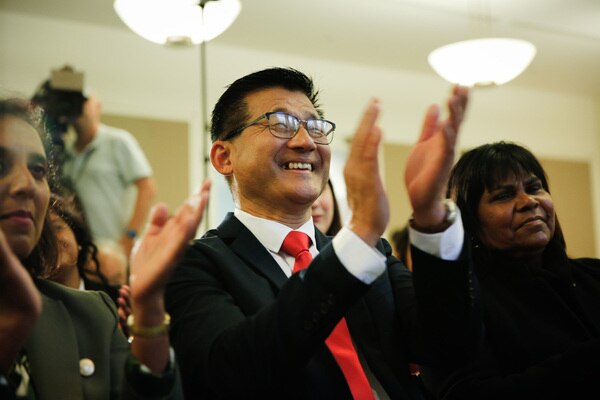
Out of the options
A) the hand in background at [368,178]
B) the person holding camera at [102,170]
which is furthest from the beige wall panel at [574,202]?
the hand in background at [368,178]

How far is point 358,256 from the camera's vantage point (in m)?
1.15

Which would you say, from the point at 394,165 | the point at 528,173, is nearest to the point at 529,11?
the point at 394,165

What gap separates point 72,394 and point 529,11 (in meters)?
4.59

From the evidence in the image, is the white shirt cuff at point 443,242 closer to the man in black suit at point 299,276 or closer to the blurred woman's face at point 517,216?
the man in black suit at point 299,276

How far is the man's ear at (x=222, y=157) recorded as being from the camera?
168cm

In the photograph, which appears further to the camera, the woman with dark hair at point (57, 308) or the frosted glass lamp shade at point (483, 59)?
the frosted glass lamp shade at point (483, 59)

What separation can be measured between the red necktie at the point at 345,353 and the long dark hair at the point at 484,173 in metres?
0.56

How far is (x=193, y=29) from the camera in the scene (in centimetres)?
343

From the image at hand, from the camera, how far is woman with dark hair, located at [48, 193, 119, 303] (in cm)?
207

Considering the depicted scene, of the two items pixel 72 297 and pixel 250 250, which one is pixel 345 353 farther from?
pixel 72 297

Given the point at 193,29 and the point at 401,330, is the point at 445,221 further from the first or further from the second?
the point at 193,29

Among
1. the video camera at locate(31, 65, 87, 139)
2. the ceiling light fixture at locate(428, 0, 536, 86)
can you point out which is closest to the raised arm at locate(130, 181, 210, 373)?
the video camera at locate(31, 65, 87, 139)

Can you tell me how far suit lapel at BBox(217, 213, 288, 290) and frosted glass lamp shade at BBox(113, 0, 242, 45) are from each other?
199cm

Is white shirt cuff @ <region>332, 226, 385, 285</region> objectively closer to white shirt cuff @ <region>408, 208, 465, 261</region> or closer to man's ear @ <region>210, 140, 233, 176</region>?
white shirt cuff @ <region>408, 208, 465, 261</region>
